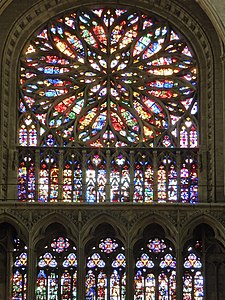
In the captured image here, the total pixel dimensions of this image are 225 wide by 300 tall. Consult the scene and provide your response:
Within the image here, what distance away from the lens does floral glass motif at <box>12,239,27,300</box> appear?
98.5 ft

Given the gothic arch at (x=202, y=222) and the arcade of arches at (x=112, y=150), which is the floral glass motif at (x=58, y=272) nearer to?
the arcade of arches at (x=112, y=150)

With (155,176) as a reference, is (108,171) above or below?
above

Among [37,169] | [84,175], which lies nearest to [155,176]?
[84,175]

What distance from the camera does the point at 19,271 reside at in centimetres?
3014

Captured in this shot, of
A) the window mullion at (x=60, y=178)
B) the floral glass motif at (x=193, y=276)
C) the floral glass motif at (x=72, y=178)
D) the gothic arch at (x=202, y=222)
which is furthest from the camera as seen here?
the floral glass motif at (x=72, y=178)

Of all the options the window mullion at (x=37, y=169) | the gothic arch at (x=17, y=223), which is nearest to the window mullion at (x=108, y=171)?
the window mullion at (x=37, y=169)

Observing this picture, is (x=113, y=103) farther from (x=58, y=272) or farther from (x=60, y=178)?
(x=58, y=272)

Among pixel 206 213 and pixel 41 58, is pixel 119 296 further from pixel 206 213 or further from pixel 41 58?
pixel 41 58

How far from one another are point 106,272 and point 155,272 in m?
1.16

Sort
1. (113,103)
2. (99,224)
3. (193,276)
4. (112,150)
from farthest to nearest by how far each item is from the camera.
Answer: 1. (113,103)
2. (112,150)
3. (193,276)
4. (99,224)

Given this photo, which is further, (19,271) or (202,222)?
(19,271)

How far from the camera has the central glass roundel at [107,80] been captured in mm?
31219

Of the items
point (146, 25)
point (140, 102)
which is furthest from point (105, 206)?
point (146, 25)

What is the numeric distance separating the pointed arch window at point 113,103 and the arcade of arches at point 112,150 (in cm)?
3
